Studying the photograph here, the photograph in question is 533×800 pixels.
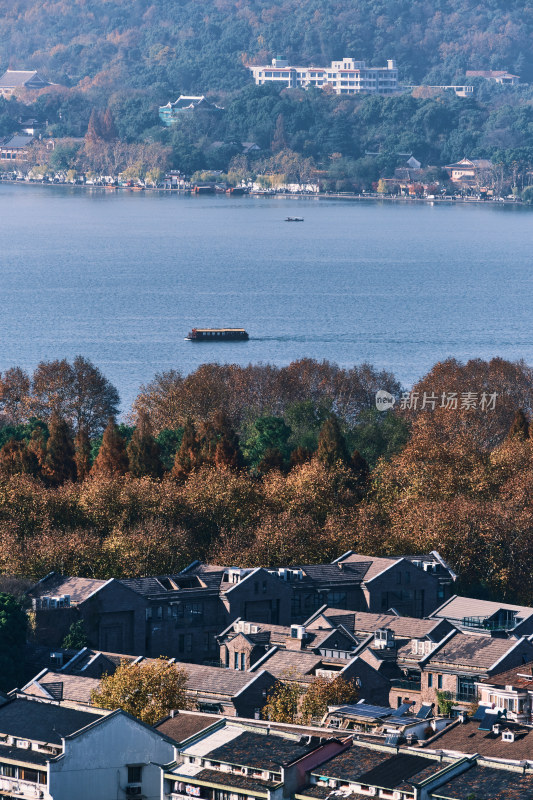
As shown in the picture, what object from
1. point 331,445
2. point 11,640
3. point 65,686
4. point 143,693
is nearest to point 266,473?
point 331,445

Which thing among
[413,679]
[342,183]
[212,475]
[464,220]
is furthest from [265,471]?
[342,183]

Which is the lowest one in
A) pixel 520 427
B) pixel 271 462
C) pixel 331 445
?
pixel 271 462

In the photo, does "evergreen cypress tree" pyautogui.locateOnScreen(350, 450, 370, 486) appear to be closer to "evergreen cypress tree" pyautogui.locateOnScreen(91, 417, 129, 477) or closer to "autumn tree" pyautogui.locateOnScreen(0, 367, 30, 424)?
"evergreen cypress tree" pyautogui.locateOnScreen(91, 417, 129, 477)

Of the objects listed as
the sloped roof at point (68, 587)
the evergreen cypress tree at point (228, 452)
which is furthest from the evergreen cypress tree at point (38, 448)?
the sloped roof at point (68, 587)

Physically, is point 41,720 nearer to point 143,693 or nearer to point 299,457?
point 143,693

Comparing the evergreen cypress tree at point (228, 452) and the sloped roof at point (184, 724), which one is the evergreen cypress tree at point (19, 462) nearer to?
the evergreen cypress tree at point (228, 452)

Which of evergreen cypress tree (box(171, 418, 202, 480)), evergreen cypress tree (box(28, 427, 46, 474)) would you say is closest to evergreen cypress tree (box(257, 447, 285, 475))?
evergreen cypress tree (box(171, 418, 202, 480))

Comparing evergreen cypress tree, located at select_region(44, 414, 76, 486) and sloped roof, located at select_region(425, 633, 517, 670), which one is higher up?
evergreen cypress tree, located at select_region(44, 414, 76, 486)
